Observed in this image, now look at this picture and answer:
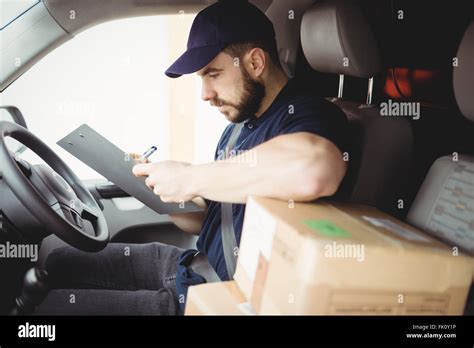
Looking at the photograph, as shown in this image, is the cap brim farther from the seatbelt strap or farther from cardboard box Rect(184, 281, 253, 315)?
cardboard box Rect(184, 281, 253, 315)

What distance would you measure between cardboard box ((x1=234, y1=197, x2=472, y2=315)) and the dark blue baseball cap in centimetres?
53

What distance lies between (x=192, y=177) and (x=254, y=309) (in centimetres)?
37

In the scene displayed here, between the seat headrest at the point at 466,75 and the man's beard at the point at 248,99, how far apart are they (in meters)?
0.52

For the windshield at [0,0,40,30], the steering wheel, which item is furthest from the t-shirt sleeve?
the windshield at [0,0,40,30]

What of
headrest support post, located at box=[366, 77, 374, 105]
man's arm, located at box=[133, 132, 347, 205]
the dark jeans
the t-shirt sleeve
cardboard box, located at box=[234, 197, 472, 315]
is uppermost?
headrest support post, located at box=[366, 77, 374, 105]

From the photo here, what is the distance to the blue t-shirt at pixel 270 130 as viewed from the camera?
1.36 m

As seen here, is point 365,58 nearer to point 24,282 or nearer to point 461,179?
point 461,179

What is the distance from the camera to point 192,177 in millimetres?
1358

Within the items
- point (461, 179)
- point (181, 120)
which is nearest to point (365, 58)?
point (461, 179)

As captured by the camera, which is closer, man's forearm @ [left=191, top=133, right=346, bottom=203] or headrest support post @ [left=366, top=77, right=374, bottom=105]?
man's forearm @ [left=191, top=133, right=346, bottom=203]

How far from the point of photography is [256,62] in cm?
158

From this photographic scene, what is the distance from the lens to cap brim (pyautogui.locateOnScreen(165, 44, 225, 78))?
4.89 ft

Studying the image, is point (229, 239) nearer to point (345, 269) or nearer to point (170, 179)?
point (170, 179)

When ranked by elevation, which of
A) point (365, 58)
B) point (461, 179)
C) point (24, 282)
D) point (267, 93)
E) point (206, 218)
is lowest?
point (24, 282)
